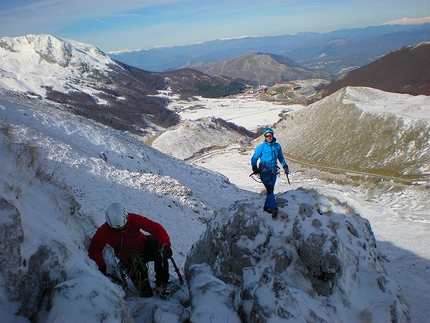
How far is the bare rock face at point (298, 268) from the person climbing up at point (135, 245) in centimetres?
159

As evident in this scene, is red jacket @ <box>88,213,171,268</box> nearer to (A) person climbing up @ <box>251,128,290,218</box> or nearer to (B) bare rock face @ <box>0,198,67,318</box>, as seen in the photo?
(B) bare rock face @ <box>0,198,67,318</box>

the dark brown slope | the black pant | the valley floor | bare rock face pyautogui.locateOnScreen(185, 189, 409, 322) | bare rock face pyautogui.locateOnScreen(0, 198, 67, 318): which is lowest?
the valley floor

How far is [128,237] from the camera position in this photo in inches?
268

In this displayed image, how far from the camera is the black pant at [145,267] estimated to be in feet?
22.0

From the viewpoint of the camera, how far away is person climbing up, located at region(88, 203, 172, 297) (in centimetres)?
643

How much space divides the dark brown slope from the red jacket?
133489mm

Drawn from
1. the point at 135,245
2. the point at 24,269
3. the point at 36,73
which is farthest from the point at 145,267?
the point at 36,73

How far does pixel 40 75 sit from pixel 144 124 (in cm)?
9826

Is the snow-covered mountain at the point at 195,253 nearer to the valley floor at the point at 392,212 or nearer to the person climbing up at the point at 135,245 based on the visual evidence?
the valley floor at the point at 392,212

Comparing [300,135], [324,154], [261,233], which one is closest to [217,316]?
[261,233]

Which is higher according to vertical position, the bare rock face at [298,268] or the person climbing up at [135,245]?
the person climbing up at [135,245]

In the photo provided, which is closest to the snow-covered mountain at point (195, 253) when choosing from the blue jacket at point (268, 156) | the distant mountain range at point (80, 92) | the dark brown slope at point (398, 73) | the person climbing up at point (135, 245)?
the person climbing up at point (135, 245)

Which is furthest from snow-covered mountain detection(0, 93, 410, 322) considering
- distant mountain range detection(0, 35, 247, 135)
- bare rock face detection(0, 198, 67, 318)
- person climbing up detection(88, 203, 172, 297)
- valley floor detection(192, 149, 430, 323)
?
distant mountain range detection(0, 35, 247, 135)

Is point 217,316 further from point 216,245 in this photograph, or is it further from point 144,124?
point 144,124
